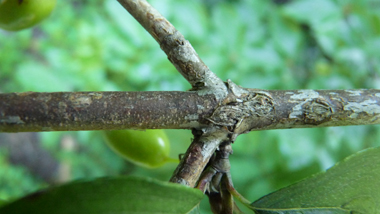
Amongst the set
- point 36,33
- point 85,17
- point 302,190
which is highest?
point 302,190

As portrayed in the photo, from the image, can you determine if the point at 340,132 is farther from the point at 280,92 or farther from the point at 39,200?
the point at 39,200

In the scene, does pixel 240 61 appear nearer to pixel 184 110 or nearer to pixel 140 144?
pixel 140 144

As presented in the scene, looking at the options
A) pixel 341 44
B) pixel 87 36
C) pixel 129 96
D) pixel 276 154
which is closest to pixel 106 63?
pixel 87 36

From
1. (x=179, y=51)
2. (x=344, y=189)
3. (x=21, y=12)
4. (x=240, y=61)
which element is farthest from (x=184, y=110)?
(x=240, y=61)

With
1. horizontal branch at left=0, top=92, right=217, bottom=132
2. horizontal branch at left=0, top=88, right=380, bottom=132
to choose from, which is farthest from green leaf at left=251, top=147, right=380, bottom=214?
horizontal branch at left=0, top=92, right=217, bottom=132

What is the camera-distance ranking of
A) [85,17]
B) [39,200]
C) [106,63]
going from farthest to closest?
[85,17] → [106,63] → [39,200]

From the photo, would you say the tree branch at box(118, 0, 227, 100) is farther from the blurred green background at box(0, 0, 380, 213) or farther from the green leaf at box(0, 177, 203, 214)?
the blurred green background at box(0, 0, 380, 213)
